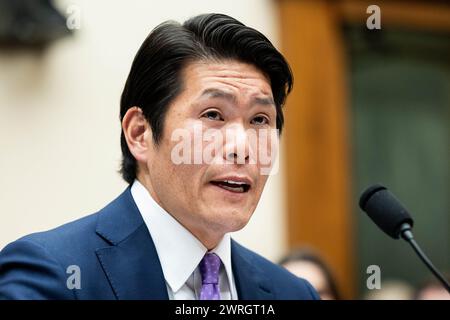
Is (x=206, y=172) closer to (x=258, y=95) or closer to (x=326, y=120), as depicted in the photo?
(x=258, y=95)

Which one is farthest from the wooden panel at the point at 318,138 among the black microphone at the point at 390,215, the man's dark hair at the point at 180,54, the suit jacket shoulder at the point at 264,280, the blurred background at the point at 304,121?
the black microphone at the point at 390,215

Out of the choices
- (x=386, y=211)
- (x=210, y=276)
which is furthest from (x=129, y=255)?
(x=386, y=211)

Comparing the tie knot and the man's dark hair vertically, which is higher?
the man's dark hair

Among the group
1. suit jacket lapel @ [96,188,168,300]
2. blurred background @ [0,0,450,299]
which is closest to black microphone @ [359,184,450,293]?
suit jacket lapel @ [96,188,168,300]

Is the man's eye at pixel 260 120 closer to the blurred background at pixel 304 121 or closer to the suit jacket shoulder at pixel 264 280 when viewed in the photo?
the suit jacket shoulder at pixel 264 280

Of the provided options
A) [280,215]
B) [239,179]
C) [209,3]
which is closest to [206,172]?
[239,179]

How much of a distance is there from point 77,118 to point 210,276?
1734 mm

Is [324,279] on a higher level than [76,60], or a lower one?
lower

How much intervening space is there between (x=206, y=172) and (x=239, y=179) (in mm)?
75

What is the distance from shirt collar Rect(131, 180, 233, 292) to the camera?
7.96ft

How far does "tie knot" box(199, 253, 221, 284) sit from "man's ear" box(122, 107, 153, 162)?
0.90 feet

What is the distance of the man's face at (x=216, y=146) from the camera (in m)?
2.33

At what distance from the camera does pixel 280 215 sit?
512 cm

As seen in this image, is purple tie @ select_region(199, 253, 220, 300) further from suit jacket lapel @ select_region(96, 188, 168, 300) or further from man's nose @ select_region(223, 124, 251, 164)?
man's nose @ select_region(223, 124, 251, 164)
